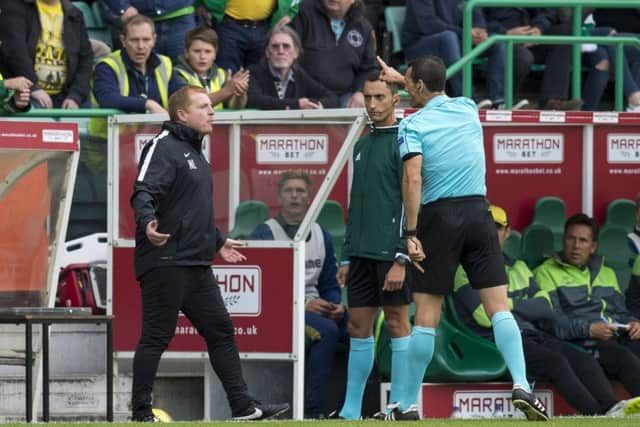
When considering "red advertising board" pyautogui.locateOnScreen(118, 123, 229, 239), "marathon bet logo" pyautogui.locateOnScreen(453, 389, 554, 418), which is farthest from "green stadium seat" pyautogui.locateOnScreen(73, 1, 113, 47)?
"marathon bet logo" pyautogui.locateOnScreen(453, 389, 554, 418)

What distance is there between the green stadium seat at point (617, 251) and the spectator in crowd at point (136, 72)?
135 inches

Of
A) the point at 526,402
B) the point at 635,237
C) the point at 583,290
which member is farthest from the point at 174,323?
the point at 635,237

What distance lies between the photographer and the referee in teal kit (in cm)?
943

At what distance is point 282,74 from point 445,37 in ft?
6.77

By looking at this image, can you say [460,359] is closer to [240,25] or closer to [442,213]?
[442,213]

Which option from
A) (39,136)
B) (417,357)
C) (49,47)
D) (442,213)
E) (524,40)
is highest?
(524,40)

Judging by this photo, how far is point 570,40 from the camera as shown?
1330 centimetres

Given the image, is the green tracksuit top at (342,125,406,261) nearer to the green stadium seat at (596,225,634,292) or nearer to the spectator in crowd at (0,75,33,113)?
the spectator in crowd at (0,75,33,113)

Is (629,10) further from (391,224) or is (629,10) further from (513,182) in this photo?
(391,224)

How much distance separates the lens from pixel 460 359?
1234 centimetres

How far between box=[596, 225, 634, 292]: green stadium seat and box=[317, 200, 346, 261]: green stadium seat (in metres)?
2.01

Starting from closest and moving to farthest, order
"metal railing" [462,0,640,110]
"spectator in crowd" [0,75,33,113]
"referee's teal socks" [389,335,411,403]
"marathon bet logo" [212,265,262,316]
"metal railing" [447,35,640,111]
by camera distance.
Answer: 1. "referee's teal socks" [389,335,411,403]
2. "spectator in crowd" [0,75,33,113]
3. "marathon bet logo" [212,265,262,316]
4. "metal railing" [447,35,640,111]
5. "metal railing" [462,0,640,110]

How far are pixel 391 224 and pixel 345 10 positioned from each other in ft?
13.1

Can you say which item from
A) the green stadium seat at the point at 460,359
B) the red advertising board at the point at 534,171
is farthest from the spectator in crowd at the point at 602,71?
the green stadium seat at the point at 460,359
